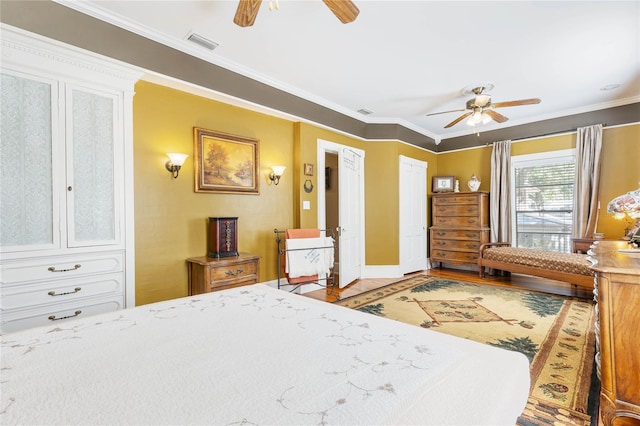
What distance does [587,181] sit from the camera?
4.52m

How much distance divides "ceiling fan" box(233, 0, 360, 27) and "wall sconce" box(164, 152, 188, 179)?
1388mm

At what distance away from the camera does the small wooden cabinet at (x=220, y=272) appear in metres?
2.81

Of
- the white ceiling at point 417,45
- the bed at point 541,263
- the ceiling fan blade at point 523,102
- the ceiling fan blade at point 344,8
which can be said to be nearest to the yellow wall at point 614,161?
the white ceiling at point 417,45

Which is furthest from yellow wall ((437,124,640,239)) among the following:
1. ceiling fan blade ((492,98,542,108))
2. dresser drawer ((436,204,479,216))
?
ceiling fan blade ((492,98,542,108))

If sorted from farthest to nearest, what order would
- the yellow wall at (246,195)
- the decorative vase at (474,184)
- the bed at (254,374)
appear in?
the decorative vase at (474,184) → the yellow wall at (246,195) → the bed at (254,374)

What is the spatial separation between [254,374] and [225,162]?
9.64 ft

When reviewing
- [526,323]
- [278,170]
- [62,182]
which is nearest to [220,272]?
[62,182]

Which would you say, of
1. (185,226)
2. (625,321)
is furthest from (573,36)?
(185,226)

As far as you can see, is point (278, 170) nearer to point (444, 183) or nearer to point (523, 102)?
point (523, 102)

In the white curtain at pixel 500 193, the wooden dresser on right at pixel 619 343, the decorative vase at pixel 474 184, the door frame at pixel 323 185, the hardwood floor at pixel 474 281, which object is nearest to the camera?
the wooden dresser on right at pixel 619 343

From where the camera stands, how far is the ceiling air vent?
108 inches

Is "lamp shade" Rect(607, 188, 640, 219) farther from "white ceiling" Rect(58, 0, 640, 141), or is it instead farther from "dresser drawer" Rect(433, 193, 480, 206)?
"dresser drawer" Rect(433, 193, 480, 206)

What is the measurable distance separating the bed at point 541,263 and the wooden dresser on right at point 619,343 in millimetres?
2188

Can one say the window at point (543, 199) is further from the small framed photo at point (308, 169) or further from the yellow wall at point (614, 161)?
the small framed photo at point (308, 169)
